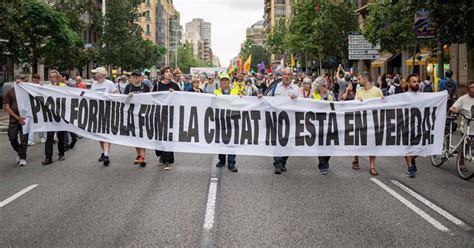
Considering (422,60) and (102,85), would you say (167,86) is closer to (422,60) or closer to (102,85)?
(102,85)

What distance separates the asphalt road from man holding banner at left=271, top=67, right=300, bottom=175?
21 cm

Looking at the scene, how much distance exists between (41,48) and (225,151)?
2008 centimetres

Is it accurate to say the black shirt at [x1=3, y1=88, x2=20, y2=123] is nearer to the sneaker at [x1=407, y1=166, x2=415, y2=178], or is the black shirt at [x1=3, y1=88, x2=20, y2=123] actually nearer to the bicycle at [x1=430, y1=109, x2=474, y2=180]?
the sneaker at [x1=407, y1=166, x2=415, y2=178]

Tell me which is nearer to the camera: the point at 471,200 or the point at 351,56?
the point at 471,200

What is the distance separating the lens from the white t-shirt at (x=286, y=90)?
387 inches

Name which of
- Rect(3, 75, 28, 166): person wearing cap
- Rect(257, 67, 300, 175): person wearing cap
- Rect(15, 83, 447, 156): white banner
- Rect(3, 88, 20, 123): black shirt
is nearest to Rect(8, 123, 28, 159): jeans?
Rect(3, 75, 28, 166): person wearing cap

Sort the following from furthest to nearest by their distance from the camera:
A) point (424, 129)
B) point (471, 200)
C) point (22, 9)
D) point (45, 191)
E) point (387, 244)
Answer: point (22, 9) < point (424, 129) < point (45, 191) < point (471, 200) < point (387, 244)

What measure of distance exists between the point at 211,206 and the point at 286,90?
3487 millimetres

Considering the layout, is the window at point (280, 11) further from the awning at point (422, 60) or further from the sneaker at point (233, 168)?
the sneaker at point (233, 168)

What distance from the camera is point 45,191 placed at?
26.8 feet

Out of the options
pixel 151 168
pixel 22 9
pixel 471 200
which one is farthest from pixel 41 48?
pixel 471 200

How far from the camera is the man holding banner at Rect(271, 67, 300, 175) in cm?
977

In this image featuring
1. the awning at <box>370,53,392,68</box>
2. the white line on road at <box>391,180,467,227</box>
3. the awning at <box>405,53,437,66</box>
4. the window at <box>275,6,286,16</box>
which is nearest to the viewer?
the white line on road at <box>391,180,467,227</box>

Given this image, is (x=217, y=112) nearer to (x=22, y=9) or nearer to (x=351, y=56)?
(x=22, y=9)
